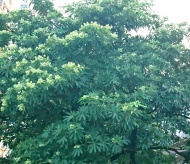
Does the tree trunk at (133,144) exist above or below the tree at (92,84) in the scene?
below

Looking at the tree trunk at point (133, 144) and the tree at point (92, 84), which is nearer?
the tree at point (92, 84)

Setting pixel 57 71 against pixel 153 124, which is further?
pixel 153 124

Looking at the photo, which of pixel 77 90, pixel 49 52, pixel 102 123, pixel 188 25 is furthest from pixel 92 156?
pixel 188 25

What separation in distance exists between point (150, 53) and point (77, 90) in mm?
2304

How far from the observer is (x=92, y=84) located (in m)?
7.11

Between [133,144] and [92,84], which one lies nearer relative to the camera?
[92,84]

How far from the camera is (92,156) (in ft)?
21.0

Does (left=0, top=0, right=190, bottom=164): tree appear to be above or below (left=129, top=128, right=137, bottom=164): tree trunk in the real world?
above

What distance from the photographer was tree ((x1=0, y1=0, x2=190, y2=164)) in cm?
615

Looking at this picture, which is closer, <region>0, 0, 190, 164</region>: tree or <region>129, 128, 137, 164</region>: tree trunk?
<region>0, 0, 190, 164</region>: tree

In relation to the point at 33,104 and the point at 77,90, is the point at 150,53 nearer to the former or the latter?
the point at 77,90

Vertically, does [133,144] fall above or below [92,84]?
below

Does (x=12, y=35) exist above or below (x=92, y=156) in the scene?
above

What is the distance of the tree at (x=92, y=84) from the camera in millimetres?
6148
